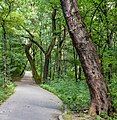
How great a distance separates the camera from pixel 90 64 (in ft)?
38.2

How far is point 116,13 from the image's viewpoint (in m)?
20.0

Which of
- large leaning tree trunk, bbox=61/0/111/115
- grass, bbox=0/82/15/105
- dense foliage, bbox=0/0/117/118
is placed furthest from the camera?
dense foliage, bbox=0/0/117/118

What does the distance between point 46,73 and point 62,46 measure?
134 inches

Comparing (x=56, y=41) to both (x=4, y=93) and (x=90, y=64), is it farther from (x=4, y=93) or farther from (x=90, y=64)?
(x=90, y=64)

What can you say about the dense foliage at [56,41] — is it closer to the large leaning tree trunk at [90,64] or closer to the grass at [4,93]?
the grass at [4,93]

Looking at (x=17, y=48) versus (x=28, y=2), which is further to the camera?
(x=17, y=48)

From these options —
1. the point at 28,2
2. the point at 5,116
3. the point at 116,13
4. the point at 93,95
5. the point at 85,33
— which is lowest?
the point at 5,116

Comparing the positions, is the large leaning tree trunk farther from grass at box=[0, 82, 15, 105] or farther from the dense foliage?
grass at box=[0, 82, 15, 105]

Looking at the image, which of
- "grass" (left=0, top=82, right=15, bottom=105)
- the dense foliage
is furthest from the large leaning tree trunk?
"grass" (left=0, top=82, right=15, bottom=105)

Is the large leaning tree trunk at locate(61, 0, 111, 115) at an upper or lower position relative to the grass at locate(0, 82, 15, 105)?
upper

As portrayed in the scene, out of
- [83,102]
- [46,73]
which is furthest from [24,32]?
[83,102]

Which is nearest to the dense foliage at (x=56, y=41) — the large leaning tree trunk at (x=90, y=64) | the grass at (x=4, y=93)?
the grass at (x=4, y=93)

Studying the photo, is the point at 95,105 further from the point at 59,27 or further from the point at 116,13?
the point at 59,27

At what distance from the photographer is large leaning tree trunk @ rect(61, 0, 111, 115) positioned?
11.6m
